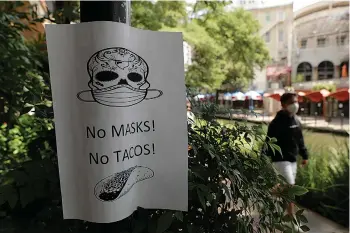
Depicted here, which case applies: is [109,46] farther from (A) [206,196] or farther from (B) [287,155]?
(B) [287,155]

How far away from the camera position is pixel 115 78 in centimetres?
116

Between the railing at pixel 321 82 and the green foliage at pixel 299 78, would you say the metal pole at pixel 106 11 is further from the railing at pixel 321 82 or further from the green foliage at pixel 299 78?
the green foliage at pixel 299 78

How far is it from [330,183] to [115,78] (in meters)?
4.58

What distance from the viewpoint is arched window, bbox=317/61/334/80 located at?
31875 mm

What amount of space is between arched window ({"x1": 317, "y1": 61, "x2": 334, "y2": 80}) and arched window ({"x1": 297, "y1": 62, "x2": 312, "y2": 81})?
898 millimetres

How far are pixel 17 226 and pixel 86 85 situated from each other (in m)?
0.91

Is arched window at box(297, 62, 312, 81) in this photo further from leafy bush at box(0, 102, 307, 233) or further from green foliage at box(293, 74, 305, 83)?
leafy bush at box(0, 102, 307, 233)

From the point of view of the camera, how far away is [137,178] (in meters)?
1.22

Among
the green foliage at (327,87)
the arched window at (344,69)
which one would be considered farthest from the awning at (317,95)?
the arched window at (344,69)

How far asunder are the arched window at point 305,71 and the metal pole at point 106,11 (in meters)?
35.2

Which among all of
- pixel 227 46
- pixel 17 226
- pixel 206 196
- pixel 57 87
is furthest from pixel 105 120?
pixel 227 46

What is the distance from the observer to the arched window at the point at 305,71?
33.7 meters

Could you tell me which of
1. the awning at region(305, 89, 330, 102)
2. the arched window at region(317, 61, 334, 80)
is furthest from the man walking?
the arched window at region(317, 61, 334, 80)

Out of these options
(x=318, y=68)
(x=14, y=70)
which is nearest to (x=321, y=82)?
(x=318, y=68)
